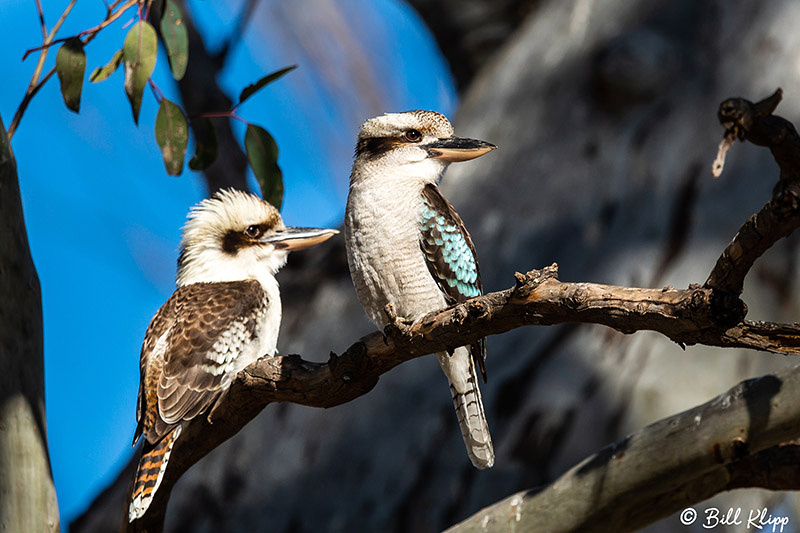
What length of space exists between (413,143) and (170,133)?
2.22 feet

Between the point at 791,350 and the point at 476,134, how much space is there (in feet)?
9.80

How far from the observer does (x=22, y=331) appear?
2.04 m

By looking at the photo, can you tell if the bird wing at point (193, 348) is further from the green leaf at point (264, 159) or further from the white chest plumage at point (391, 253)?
the white chest plumage at point (391, 253)

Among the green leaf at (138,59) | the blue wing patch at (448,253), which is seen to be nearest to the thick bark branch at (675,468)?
the blue wing patch at (448,253)

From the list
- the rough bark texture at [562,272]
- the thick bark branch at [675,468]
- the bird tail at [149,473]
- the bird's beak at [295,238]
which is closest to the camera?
the thick bark branch at [675,468]

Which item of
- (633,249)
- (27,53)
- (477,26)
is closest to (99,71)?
(27,53)

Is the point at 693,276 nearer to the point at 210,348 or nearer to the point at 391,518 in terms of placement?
the point at 391,518

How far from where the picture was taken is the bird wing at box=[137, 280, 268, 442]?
2.52 metres

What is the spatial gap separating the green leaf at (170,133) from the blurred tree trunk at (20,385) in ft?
1.55

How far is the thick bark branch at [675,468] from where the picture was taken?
161 centimetres

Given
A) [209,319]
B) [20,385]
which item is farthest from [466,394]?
[20,385]

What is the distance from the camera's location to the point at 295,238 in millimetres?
3047

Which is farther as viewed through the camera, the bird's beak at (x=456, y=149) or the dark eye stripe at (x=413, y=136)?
the dark eye stripe at (x=413, y=136)

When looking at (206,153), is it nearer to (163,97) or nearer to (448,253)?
(163,97)
